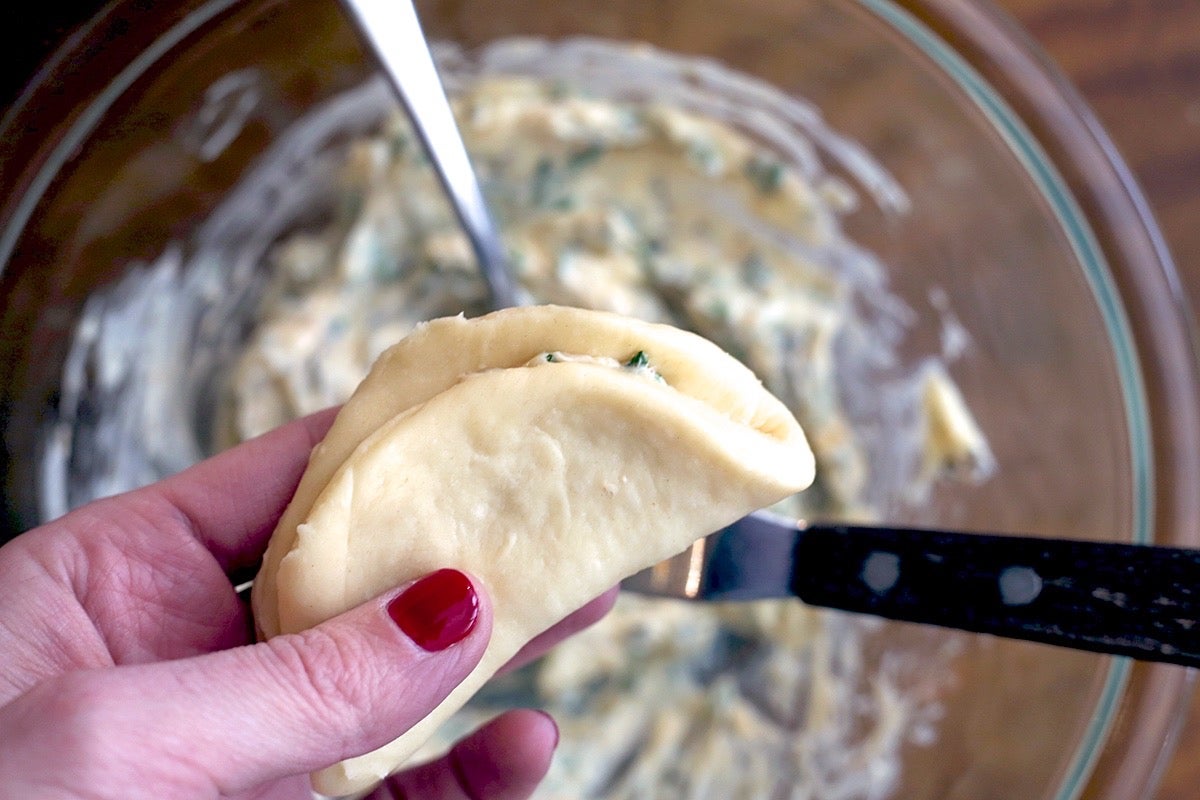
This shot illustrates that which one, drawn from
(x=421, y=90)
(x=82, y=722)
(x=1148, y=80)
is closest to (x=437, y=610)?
(x=82, y=722)

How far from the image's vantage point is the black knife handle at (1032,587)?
1.90ft

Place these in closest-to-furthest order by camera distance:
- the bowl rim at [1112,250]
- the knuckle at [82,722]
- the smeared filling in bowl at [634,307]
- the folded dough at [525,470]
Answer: the knuckle at [82,722] → the folded dough at [525,470] → the bowl rim at [1112,250] → the smeared filling in bowl at [634,307]

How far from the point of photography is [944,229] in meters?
1.09

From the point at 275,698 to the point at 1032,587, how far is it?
1.62 ft

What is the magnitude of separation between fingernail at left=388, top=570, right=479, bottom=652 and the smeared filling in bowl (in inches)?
23.4

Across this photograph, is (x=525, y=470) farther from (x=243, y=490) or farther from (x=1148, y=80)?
(x=1148, y=80)

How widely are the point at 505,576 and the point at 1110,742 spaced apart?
0.68 metres

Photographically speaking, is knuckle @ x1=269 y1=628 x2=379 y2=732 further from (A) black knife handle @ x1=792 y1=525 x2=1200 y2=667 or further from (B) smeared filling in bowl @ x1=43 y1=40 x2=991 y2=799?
(B) smeared filling in bowl @ x1=43 y1=40 x2=991 y2=799

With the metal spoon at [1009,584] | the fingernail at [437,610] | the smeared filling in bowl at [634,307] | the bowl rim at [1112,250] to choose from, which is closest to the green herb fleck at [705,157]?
the smeared filling in bowl at [634,307]

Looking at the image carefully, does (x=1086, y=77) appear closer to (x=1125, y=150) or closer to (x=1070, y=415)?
(x=1125, y=150)

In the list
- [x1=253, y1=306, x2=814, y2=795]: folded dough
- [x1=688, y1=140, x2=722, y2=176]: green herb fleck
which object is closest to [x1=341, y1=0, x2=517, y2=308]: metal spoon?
[x1=253, y1=306, x2=814, y2=795]: folded dough

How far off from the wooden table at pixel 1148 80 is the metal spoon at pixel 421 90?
2.51ft

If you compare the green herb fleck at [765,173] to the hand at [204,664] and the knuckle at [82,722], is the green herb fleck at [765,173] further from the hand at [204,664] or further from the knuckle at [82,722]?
the knuckle at [82,722]

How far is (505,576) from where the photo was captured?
602 mm
